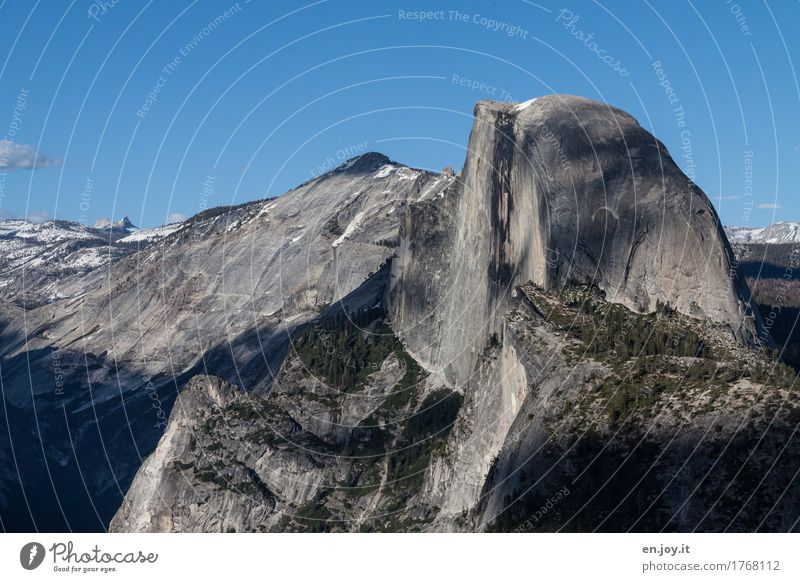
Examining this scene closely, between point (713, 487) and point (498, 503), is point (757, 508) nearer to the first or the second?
point (713, 487)

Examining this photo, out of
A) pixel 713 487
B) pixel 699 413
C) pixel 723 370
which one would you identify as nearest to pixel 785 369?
pixel 723 370

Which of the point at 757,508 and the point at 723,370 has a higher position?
the point at 723,370

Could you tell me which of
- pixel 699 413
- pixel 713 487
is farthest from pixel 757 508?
pixel 699 413
